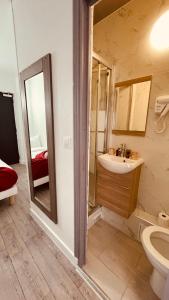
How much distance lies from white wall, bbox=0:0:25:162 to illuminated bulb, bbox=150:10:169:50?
58.7 inches

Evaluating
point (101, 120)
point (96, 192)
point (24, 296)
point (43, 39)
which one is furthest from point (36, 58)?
point (24, 296)

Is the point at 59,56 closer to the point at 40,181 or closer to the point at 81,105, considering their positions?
the point at 81,105

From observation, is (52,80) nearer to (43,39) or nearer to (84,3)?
(43,39)

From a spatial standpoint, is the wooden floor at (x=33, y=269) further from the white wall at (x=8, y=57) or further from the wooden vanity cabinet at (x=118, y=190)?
the white wall at (x=8, y=57)

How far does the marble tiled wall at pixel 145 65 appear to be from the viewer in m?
1.42

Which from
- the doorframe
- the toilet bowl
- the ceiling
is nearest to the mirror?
the ceiling

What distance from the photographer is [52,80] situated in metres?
1.14

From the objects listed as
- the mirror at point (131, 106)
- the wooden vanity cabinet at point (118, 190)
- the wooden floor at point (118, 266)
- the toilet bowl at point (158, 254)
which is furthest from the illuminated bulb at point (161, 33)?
the wooden floor at point (118, 266)

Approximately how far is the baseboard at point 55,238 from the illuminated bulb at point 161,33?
2.21 meters

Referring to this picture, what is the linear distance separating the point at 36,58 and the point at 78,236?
5.30 feet

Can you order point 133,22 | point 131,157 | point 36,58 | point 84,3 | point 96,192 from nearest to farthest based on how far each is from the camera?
1. point 84,3
2. point 36,58
3. point 133,22
4. point 131,157
5. point 96,192

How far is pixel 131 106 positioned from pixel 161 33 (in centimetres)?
71

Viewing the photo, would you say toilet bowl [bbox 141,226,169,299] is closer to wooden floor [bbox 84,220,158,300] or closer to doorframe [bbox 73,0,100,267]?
wooden floor [bbox 84,220,158,300]

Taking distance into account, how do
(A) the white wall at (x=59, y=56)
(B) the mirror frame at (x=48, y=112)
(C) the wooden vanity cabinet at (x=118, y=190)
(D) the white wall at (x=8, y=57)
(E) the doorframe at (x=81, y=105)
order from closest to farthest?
(E) the doorframe at (x=81, y=105), (A) the white wall at (x=59, y=56), (B) the mirror frame at (x=48, y=112), (C) the wooden vanity cabinet at (x=118, y=190), (D) the white wall at (x=8, y=57)
